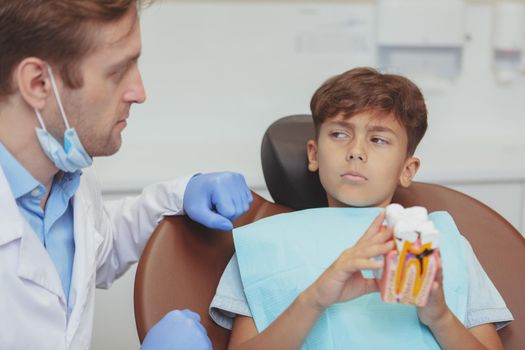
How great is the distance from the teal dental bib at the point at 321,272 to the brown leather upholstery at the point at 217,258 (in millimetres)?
89

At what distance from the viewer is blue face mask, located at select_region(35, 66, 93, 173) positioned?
1098 millimetres

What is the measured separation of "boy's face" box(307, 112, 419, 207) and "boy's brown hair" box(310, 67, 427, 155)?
0.05 feet

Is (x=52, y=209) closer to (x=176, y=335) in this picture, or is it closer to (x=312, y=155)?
(x=176, y=335)

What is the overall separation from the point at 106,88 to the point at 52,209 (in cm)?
26

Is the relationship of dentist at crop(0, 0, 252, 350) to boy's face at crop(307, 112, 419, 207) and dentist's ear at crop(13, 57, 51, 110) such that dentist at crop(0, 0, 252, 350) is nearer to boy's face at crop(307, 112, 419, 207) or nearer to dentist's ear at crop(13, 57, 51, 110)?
dentist's ear at crop(13, 57, 51, 110)

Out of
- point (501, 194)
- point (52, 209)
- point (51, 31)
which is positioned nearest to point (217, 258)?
point (52, 209)

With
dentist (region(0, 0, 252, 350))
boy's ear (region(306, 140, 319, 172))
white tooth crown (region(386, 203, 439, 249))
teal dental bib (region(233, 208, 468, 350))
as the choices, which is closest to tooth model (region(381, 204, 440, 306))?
white tooth crown (region(386, 203, 439, 249))

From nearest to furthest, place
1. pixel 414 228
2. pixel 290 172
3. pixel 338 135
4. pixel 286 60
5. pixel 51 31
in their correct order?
1. pixel 414 228
2. pixel 51 31
3. pixel 338 135
4. pixel 290 172
5. pixel 286 60

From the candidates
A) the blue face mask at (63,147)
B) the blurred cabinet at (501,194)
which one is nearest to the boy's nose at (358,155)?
the blue face mask at (63,147)

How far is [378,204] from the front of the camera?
1337 mm

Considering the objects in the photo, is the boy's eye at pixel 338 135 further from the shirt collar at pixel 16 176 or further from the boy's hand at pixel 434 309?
the shirt collar at pixel 16 176

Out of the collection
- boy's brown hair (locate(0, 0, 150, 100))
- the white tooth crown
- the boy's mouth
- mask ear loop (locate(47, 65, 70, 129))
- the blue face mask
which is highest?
boy's brown hair (locate(0, 0, 150, 100))

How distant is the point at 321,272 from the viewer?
1.23 metres

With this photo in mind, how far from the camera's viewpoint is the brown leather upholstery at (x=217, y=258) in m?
1.22
